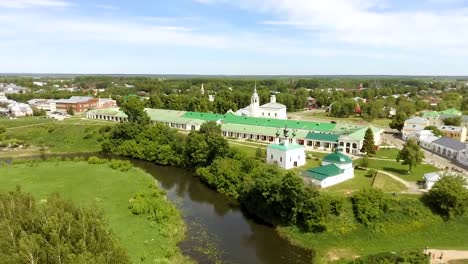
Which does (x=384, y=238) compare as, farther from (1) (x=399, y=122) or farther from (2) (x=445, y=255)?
(1) (x=399, y=122)

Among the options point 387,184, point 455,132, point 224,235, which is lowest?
point 224,235

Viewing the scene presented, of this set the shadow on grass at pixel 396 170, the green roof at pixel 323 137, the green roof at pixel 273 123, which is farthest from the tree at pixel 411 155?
the green roof at pixel 273 123

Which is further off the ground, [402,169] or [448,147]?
[448,147]

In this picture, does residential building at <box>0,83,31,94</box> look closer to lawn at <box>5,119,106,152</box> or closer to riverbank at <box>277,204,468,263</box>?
lawn at <box>5,119,106,152</box>

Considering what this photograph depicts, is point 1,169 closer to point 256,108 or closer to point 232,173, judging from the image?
point 232,173

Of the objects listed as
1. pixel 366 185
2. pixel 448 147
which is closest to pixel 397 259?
pixel 366 185

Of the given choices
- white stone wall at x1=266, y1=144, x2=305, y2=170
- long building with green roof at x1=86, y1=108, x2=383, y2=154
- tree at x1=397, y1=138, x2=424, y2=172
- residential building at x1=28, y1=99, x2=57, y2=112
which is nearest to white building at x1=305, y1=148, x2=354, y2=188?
white stone wall at x1=266, y1=144, x2=305, y2=170

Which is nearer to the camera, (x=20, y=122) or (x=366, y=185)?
(x=366, y=185)
